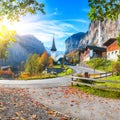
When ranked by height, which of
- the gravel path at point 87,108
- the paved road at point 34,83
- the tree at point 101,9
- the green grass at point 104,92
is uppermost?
the tree at point 101,9

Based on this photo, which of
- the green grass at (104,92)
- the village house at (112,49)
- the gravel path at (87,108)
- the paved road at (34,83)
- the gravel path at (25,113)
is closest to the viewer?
the gravel path at (25,113)

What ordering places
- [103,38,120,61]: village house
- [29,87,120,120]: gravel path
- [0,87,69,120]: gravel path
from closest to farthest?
[0,87,69,120]: gravel path → [29,87,120,120]: gravel path → [103,38,120,61]: village house

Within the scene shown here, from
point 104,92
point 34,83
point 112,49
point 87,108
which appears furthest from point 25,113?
point 112,49

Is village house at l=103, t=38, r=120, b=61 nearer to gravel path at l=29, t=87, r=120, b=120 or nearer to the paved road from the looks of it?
the paved road

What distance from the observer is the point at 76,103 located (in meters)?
15.1

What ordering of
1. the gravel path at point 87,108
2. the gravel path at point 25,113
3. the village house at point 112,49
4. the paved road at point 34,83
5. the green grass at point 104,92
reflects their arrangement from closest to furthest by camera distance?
1. the gravel path at point 25,113
2. the gravel path at point 87,108
3. the green grass at point 104,92
4. the paved road at point 34,83
5. the village house at point 112,49

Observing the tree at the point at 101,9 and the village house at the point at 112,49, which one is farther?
the village house at the point at 112,49

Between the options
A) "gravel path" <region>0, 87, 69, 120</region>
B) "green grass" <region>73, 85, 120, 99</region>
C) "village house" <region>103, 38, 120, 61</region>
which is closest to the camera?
"gravel path" <region>0, 87, 69, 120</region>

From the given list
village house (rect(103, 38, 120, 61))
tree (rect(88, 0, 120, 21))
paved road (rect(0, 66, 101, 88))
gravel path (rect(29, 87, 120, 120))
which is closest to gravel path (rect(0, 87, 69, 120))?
gravel path (rect(29, 87, 120, 120))

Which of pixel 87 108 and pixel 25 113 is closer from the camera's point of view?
pixel 25 113

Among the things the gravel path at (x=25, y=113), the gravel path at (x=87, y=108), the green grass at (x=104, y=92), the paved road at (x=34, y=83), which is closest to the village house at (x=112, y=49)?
the paved road at (x=34, y=83)

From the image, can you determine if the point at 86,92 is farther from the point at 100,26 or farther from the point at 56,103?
the point at 100,26

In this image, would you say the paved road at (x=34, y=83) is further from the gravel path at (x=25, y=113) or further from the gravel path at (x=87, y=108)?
the gravel path at (x=25, y=113)

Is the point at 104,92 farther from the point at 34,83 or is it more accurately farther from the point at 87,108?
the point at 34,83
